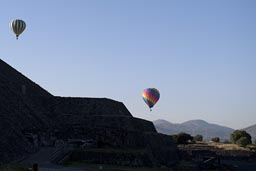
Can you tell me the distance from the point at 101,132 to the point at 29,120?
285 inches

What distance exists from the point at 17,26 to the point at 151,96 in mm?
23544

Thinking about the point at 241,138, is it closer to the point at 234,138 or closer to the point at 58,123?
the point at 234,138

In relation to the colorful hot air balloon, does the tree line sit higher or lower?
lower

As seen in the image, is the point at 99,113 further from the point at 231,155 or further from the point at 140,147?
the point at 231,155

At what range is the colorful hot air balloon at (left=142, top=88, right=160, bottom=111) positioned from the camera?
72688 millimetres

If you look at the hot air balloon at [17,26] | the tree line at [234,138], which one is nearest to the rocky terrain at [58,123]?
the hot air balloon at [17,26]

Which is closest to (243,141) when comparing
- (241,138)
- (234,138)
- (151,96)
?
(241,138)

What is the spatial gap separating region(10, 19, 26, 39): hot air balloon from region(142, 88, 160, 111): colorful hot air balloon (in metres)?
22.5

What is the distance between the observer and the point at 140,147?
5325 centimetres

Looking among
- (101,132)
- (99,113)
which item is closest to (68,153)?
(101,132)

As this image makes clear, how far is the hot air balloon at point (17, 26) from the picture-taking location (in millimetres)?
57666

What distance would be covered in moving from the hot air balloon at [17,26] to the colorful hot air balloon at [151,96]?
73.9 ft

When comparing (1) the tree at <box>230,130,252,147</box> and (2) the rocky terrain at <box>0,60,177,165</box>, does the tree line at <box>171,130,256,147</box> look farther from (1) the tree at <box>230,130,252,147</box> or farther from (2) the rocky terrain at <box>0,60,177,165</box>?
(2) the rocky terrain at <box>0,60,177,165</box>

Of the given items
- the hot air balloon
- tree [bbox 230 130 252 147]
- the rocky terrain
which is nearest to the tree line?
tree [bbox 230 130 252 147]
